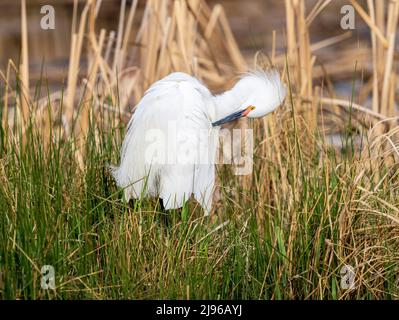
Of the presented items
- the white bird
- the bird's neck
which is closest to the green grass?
the white bird

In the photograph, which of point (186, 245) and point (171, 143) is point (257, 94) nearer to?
point (171, 143)

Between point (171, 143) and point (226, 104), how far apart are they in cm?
27

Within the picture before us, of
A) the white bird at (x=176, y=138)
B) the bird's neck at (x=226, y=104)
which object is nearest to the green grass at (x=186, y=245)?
the white bird at (x=176, y=138)

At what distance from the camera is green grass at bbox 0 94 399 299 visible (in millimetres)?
2256

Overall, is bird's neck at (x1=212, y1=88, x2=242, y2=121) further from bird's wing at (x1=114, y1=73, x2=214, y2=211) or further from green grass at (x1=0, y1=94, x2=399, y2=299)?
green grass at (x1=0, y1=94, x2=399, y2=299)

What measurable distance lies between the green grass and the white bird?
10.1 inches

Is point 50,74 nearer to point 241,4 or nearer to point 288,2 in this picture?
point 241,4

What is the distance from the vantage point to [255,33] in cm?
625

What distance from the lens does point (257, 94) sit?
9.46 feet

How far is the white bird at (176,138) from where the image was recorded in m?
2.84

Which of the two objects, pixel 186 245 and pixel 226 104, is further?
pixel 226 104

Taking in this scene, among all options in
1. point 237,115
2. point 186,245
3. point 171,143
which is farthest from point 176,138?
point 186,245

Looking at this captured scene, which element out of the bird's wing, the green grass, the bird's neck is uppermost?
the bird's neck

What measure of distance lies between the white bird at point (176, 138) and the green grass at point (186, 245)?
257 mm
